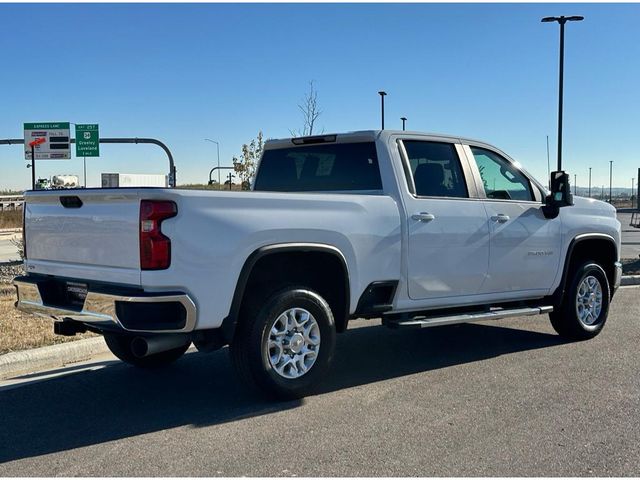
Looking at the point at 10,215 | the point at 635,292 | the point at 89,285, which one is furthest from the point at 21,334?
the point at 10,215

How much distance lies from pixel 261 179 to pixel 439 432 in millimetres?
3504

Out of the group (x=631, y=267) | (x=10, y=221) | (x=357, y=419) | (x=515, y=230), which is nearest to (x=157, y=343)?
(x=357, y=419)

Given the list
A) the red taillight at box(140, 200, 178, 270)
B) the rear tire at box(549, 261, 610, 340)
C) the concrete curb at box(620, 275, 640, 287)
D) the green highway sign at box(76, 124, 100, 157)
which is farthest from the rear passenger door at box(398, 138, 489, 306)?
the green highway sign at box(76, 124, 100, 157)

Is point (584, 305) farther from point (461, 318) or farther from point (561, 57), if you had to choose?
point (561, 57)

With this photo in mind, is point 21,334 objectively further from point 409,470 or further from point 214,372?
point 409,470

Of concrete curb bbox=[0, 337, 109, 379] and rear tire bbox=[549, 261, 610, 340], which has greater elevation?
rear tire bbox=[549, 261, 610, 340]

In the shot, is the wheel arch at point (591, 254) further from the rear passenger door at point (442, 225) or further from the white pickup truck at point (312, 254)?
the rear passenger door at point (442, 225)

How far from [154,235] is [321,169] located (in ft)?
8.08

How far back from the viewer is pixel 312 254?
538 centimetres

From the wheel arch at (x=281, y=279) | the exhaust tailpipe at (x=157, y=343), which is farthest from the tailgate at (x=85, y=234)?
the wheel arch at (x=281, y=279)

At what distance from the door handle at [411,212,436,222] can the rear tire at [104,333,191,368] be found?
2.32 meters

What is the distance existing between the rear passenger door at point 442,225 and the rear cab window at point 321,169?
1.07ft

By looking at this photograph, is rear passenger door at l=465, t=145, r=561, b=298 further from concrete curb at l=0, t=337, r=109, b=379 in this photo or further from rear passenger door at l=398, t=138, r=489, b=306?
concrete curb at l=0, t=337, r=109, b=379

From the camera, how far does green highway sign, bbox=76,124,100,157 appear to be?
31.2m
